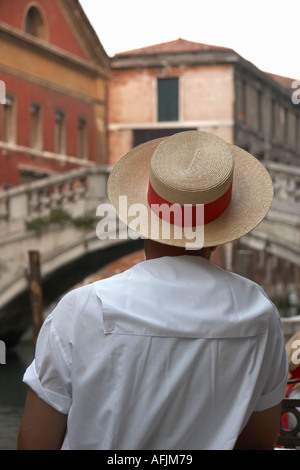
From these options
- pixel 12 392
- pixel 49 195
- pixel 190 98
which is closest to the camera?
pixel 12 392

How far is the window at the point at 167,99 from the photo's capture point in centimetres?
746

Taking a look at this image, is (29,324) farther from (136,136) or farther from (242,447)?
(242,447)

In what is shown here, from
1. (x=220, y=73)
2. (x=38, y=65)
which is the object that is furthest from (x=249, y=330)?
(x=220, y=73)

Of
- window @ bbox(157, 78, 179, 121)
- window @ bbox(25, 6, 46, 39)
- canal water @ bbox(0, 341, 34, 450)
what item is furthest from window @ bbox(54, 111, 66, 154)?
canal water @ bbox(0, 341, 34, 450)

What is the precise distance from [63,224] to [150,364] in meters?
5.68

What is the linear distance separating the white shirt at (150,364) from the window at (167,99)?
274 inches

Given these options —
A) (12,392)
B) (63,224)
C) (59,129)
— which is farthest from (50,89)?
(12,392)

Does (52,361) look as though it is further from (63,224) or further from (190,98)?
(190,98)

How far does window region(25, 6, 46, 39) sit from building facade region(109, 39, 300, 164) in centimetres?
63

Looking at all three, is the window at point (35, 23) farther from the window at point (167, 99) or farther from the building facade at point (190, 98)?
the window at point (167, 99)

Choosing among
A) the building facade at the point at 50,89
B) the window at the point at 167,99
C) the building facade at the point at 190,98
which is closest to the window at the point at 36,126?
the building facade at the point at 50,89

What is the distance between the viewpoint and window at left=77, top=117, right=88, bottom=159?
→ 699 centimetres

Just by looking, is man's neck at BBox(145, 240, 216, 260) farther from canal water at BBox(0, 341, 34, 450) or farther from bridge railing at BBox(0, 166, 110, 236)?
bridge railing at BBox(0, 166, 110, 236)

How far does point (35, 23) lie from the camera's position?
6.80m
